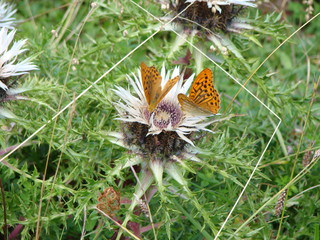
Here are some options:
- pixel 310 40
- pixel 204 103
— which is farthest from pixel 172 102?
pixel 310 40

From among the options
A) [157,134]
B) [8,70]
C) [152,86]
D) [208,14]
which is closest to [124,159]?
[157,134]

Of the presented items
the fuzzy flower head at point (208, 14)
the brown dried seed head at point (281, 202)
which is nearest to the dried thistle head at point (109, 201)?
the brown dried seed head at point (281, 202)

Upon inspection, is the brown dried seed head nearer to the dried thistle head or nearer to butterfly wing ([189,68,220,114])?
butterfly wing ([189,68,220,114])

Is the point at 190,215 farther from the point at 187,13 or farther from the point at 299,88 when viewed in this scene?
the point at 299,88

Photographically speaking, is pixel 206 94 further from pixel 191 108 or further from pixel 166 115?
pixel 166 115

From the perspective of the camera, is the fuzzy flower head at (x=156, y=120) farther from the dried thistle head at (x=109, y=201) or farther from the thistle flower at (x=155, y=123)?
the dried thistle head at (x=109, y=201)
